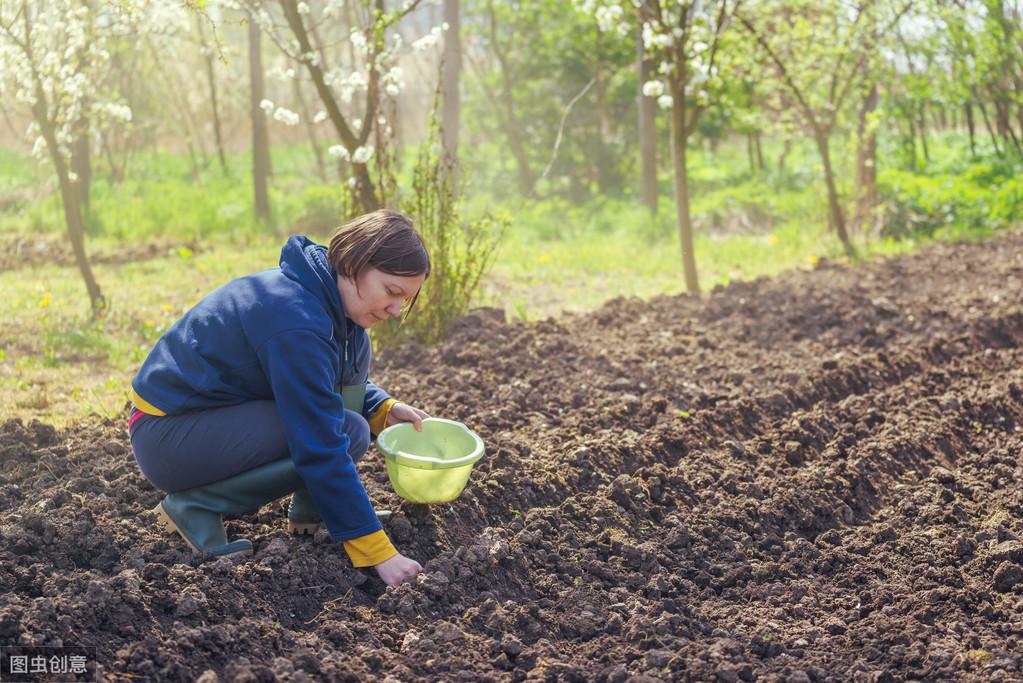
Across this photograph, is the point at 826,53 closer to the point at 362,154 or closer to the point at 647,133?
the point at 647,133

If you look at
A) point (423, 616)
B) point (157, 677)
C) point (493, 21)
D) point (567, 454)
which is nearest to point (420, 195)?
point (567, 454)

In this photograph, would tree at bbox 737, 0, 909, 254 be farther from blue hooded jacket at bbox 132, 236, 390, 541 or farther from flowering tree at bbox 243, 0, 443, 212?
blue hooded jacket at bbox 132, 236, 390, 541

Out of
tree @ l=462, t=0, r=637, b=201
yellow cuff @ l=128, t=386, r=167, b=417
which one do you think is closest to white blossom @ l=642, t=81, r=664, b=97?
yellow cuff @ l=128, t=386, r=167, b=417

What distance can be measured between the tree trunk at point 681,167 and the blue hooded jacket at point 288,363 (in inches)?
176

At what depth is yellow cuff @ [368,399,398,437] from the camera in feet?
10.8

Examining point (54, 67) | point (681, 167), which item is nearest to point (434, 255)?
point (681, 167)

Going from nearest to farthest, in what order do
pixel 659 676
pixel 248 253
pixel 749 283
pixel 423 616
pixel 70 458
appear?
pixel 659 676
pixel 423 616
pixel 70 458
pixel 749 283
pixel 248 253

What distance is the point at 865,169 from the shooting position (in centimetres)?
967

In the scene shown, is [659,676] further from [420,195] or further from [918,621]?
[420,195]

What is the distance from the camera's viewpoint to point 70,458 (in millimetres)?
3631

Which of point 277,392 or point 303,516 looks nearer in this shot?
point 277,392

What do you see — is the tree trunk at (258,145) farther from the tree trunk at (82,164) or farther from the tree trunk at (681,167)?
the tree trunk at (681,167)

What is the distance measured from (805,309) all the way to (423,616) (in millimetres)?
4212

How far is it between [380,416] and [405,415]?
9 cm
